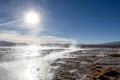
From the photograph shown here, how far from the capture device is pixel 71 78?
19406 millimetres

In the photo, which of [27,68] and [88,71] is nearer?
[88,71]

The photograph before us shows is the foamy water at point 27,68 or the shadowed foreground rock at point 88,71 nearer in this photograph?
the shadowed foreground rock at point 88,71

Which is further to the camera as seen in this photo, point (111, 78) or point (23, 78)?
point (23, 78)

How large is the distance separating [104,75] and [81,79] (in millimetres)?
2651

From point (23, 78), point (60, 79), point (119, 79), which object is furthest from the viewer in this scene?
point (23, 78)

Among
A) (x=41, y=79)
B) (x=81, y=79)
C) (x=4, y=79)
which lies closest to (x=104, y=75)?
(x=81, y=79)

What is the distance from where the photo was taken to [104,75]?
19.6 meters

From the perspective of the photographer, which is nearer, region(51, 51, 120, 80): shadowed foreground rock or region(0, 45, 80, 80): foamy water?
region(51, 51, 120, 80): shadowed foreground rock

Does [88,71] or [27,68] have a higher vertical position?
[27,68]

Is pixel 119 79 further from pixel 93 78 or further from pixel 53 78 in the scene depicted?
pixel 53 78

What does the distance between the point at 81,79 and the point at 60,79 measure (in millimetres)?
2178

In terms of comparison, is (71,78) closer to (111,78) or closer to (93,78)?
(93,78)

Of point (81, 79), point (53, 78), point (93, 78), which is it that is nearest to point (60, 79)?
point (53, 78)

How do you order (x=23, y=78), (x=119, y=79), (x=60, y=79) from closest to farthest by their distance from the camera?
(x=119, y=79), (x=60, y=79), (x=23, y=78)
